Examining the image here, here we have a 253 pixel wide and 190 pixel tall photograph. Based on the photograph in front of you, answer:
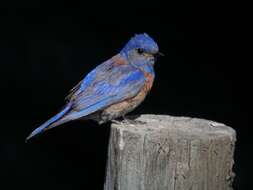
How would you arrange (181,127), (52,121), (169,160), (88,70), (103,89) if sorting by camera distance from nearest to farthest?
1. (169,160)
2. (181,127)
3. (52,121)
4. (103,89)
5. (88,70)

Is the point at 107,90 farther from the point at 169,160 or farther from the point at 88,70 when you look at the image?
the point at 88,70

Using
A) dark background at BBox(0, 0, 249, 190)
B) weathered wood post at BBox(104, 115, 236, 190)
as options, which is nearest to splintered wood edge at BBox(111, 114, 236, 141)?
weathered wood post at BBox(104, 115, 236, 190)

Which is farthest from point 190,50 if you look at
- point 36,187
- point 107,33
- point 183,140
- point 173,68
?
point 183,140

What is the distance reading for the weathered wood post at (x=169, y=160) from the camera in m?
4.23

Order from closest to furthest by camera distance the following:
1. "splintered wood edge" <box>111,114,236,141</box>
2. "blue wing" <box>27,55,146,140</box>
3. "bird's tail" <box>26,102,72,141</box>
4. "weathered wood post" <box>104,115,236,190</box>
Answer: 1. "weathered wood post" <box>104,115,236,190</box>
2. "splintered wood edge" <box>111,114,236,141</box>
3. "bird's tail" <box>26,102,72,141</box>
4. "blue wing" <box>27,55,146,140</box>

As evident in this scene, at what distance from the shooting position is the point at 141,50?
5637 mm

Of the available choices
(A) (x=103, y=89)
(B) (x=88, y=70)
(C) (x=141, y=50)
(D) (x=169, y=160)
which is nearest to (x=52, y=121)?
(A) (x=103, y=89)

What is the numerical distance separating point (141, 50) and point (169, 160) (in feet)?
5.09

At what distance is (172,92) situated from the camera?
303 inches

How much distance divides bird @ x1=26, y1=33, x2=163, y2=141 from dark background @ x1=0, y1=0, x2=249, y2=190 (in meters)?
1.61

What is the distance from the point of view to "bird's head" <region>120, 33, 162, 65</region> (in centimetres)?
559

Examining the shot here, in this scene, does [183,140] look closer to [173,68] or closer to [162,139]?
[162,139]

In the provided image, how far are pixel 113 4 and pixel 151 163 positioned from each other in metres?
3.71

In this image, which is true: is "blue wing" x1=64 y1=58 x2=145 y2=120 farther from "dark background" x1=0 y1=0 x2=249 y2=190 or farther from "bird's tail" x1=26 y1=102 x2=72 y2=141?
"dark background" x1=0 y1=0 x2=249 y2=190
